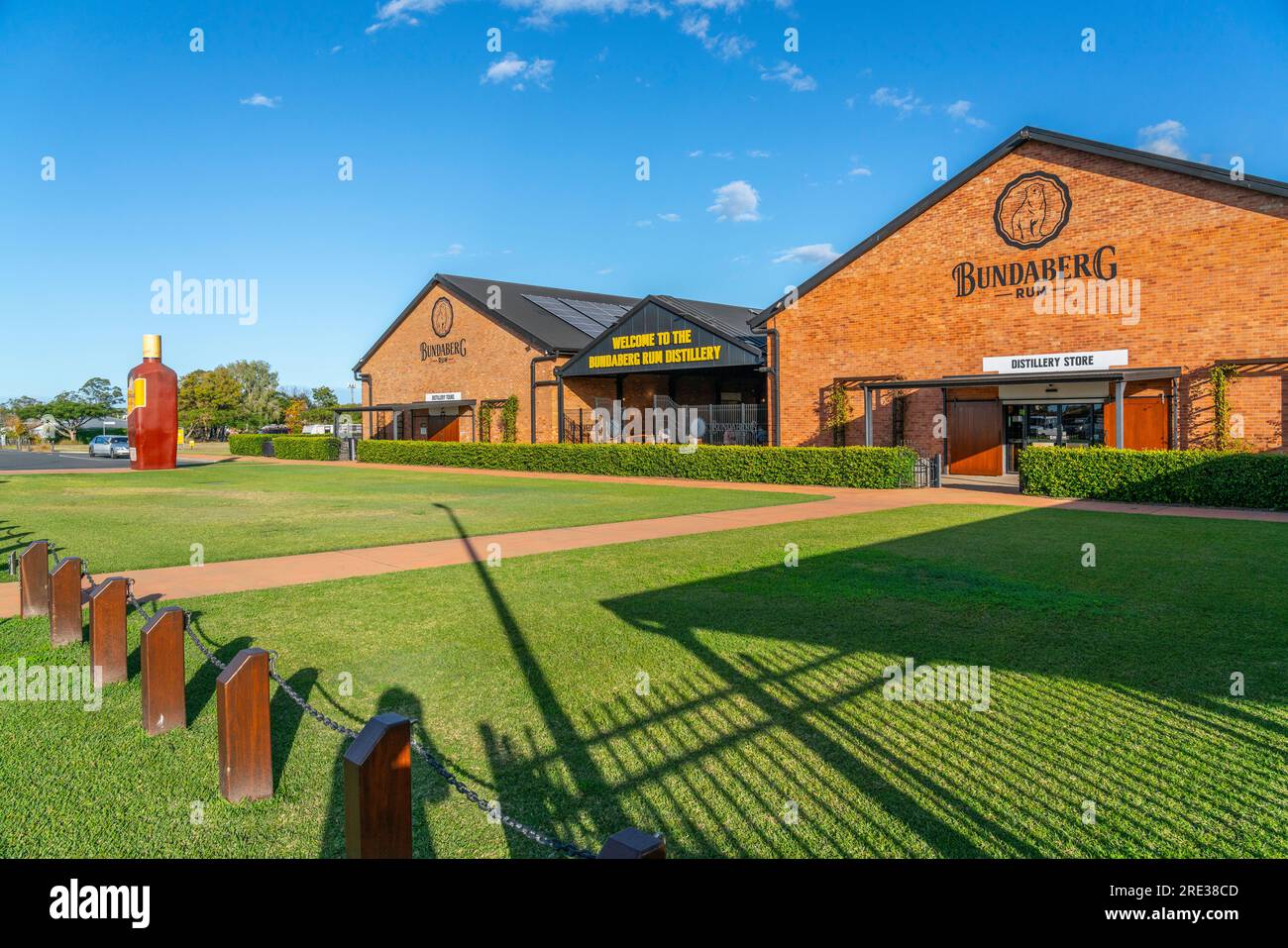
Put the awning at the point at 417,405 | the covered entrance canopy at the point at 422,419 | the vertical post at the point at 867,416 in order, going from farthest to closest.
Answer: the covered entrance canopy at the point at 422,419
the awning at the point at 417,405
the vertical post at the point at 867,416

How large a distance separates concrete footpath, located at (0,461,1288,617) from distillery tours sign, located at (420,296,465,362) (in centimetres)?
2308

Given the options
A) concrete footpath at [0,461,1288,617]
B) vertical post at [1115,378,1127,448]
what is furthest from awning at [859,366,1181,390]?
concrete footpath at [0,461,1288,617]

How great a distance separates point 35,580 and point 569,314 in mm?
33283

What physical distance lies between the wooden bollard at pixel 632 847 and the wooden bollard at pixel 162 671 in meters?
3.73

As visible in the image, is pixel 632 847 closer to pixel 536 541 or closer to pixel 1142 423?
pixel 536 541

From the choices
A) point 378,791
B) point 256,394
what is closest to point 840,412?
point 378,791

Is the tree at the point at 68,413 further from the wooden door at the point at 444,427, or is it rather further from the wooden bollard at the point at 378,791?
the wooden bollard at the point at 378,791

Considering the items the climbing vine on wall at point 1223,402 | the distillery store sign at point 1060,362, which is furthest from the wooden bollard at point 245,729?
the distillery store sign at point 1060,362

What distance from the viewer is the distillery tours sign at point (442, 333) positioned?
3947 centimetres

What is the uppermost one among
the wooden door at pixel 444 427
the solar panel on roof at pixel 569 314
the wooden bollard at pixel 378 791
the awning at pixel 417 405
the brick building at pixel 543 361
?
the solar panel on roof at pixel 569 314

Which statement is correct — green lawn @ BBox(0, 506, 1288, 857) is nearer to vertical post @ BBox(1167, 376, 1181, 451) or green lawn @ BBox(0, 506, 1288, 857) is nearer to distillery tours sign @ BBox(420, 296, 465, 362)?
vertical post @ BBox(1167, 376, 1181, 451)
